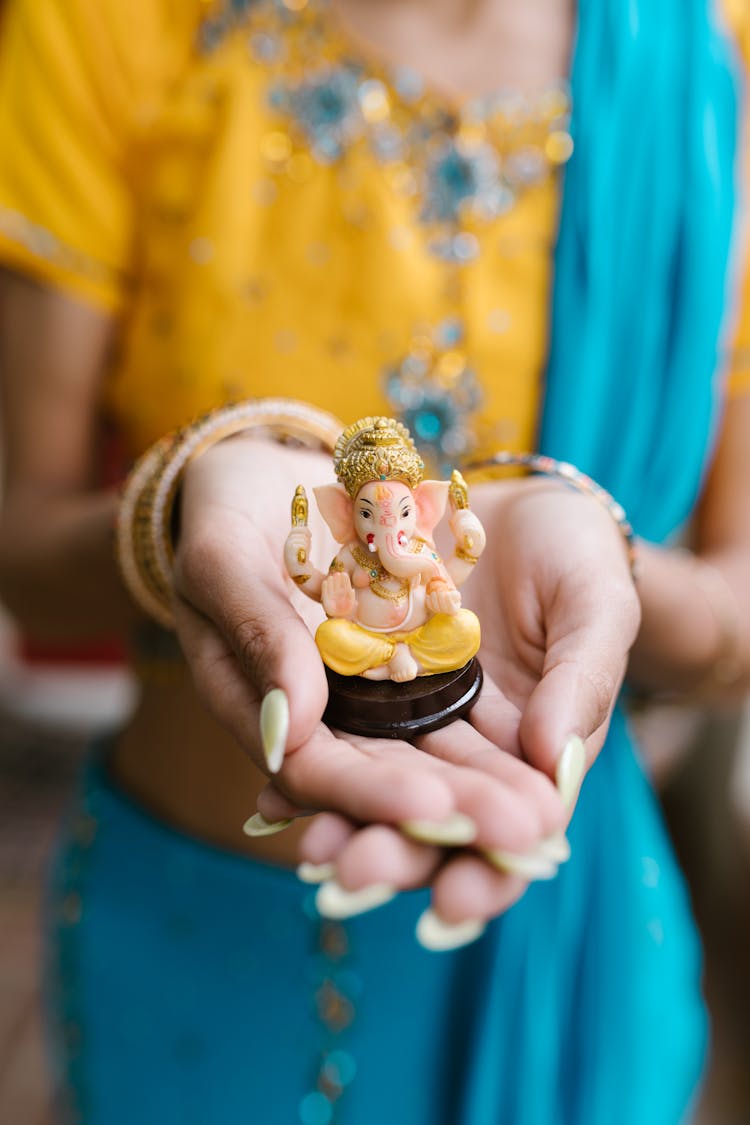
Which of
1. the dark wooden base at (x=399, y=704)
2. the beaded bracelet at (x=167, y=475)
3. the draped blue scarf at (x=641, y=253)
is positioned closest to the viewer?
the dark wooden base at (x=399, y=704)

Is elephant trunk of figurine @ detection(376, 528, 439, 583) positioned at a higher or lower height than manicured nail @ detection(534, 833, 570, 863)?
higher

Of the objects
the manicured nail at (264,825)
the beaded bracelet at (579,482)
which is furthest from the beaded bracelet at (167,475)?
the manicured nail at (264,825)

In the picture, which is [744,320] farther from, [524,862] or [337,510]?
Result: [524,862]

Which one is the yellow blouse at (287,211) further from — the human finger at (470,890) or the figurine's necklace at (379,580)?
the human finger at (470,890)

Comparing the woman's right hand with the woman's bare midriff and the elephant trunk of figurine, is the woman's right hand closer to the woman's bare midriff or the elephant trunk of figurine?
the elephant trunk of figurine

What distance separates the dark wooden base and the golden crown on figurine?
0.35 ft

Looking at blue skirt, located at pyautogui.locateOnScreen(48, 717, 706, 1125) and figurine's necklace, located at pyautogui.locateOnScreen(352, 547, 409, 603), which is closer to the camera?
figurine's necklace, located at pyautogui.locateOnScreen(352, 547, 409, 603)

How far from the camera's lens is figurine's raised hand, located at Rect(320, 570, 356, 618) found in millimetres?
526

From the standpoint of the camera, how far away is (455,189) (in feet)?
2.56

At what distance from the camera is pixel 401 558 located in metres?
0.53

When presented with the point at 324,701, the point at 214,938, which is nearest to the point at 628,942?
the point at 214,938

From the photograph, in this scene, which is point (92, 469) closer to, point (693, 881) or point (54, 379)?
point (54, 379)

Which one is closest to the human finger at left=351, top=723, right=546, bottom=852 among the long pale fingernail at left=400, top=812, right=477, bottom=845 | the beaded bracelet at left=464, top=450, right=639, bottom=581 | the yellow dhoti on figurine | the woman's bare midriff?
the long pale fingernail at left=400, top=812, right=477, bottom=845

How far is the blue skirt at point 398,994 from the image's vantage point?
2.59 ft
